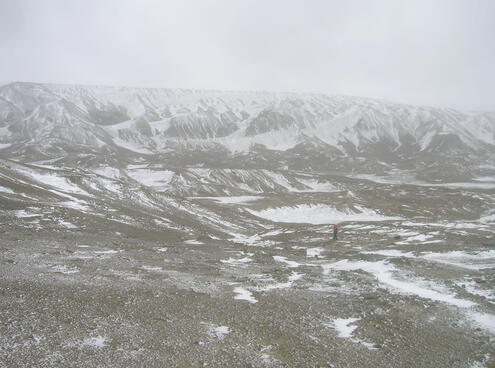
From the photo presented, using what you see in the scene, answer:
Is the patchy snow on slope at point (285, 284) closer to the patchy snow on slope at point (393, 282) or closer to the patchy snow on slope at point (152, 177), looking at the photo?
the patchy snow on slope at point (393, 282)

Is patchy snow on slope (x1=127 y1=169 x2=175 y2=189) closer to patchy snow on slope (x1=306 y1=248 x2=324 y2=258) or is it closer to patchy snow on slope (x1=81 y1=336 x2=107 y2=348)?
patchy snow on slope (x1=306 y1=248 x2=324 y2=258)

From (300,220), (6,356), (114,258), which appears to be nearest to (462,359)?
(6,356)

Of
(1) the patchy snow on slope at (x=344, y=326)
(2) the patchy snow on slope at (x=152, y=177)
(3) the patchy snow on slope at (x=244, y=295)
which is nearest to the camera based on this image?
(1) the patchy snow on slope at (x=344, y=326)

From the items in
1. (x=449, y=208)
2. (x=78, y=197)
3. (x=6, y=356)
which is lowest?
(x=449, y=208)

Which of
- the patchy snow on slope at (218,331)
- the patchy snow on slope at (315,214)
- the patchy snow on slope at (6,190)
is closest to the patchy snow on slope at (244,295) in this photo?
the patchy snow on slope at (218,331)

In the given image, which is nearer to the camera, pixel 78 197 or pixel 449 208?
pixel 78 197

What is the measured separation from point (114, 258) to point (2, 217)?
2006 cm

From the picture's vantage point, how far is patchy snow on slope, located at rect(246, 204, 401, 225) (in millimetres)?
98988

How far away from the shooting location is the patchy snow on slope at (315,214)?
98988 millimetres

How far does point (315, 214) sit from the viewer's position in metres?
105

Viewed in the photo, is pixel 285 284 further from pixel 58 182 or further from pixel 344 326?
pixel 58 182

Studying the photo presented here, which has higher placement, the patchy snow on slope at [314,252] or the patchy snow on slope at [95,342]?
the patchy snow on slope at [95,342]

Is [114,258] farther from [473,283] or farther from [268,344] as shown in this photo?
[473,283]

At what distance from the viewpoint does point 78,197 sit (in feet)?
209
